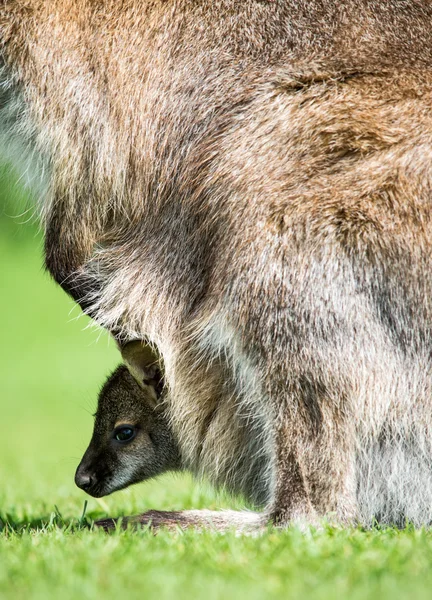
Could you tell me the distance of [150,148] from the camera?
13.6 ft

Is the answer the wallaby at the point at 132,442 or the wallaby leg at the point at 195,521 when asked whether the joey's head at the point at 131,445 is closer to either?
the wallaby at the point at 132,442

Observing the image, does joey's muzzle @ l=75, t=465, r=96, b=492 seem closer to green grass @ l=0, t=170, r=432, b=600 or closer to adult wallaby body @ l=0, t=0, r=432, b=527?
green grass @ l=0, t=170, r=432, b=600

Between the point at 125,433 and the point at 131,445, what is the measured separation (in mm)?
66

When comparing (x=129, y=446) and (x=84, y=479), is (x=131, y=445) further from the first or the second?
(x=84, y=479)

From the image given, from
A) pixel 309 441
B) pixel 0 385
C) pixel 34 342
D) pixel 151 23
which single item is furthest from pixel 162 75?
pixel 34 342

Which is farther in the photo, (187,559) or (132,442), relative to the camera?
(132,442)

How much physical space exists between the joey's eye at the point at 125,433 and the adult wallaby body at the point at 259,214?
1.00 ft

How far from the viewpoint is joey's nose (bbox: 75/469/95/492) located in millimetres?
4539

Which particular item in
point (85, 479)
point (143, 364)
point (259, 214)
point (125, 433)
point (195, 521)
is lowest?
point (195, 521)

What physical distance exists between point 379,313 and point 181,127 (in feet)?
4.09

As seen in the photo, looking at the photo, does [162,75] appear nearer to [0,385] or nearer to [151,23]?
[151,23]

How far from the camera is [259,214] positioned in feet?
12.0

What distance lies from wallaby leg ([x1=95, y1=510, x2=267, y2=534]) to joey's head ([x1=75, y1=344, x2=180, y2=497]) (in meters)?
0.67

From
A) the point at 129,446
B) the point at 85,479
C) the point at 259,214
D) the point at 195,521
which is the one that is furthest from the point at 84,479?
the point at 259,214
